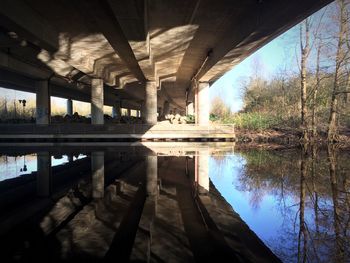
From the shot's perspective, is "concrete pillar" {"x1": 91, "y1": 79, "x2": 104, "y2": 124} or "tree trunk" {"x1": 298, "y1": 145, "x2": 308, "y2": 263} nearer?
"tree trunk" {"x1": 298, "y1": 145, "x2": 308, "y2": 263}

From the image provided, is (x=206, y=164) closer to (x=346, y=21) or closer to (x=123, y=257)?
(x=123, y=257)

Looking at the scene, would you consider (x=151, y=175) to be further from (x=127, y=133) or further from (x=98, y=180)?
(x=127, y=133)

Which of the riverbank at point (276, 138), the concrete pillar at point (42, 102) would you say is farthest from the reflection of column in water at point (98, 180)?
the concrete pillar at point (42, 102)

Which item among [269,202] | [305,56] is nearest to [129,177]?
[269,202]

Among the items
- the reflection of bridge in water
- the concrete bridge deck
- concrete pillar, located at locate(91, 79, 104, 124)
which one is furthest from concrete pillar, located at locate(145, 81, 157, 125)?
the reflection of bridge in water

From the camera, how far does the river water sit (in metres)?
4.65

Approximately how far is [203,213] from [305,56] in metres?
20.7

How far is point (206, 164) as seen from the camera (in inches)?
559

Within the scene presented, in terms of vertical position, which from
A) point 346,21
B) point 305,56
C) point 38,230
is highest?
point 346,21

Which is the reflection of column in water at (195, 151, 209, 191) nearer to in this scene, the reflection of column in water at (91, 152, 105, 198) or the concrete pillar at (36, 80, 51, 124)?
the reflection of column in water at (91, 152, 105, 198)

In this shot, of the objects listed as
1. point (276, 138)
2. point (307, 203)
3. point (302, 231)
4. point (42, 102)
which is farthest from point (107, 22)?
point (42, 102)

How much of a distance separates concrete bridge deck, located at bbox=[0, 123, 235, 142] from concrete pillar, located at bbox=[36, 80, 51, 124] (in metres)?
3.06

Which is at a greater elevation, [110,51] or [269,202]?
[110,51]

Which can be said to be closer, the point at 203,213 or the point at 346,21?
the point at 203,213
